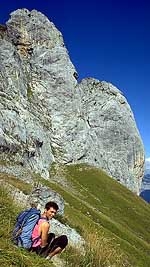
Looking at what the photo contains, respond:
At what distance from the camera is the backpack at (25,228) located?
12688 mm

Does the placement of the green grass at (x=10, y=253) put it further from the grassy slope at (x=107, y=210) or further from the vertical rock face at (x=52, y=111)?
the vertical rock face at (x=52, y=111)

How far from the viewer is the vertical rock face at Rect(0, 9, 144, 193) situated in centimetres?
9626

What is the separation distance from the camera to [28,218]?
43.3 ft

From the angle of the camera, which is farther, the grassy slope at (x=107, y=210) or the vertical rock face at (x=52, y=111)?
the vertical rock face at (x=52, y=111)

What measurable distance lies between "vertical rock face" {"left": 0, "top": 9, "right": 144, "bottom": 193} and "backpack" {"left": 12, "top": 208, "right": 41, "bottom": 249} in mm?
70139

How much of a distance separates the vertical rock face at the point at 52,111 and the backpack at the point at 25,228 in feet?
Answer: 230

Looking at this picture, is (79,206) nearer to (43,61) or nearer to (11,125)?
(11,125)

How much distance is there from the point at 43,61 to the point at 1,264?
402ft

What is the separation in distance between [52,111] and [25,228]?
363ft

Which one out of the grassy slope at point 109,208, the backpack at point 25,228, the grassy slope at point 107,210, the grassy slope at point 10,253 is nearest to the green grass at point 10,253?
the grassy slope at point 10,253

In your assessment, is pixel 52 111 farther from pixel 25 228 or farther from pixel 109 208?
pixel 25 228

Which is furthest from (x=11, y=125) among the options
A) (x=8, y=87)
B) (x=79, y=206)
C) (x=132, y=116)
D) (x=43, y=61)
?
(x=132, y=116)

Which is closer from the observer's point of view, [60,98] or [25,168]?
[25,168]

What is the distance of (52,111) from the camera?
12319 centimetres
